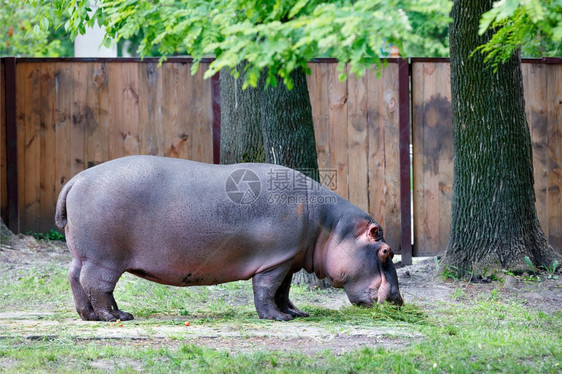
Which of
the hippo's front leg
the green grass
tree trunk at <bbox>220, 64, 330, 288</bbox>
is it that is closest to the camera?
the green grass

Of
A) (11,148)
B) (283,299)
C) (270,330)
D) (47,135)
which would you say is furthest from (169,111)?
(270,330)

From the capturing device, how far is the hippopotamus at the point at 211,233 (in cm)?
632

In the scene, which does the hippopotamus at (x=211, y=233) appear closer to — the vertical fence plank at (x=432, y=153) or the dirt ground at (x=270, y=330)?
the dirt ground at (x=270, y=330)

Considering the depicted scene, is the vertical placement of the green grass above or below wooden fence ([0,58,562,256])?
below

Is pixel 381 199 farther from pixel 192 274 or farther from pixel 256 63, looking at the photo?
pixel 256 63

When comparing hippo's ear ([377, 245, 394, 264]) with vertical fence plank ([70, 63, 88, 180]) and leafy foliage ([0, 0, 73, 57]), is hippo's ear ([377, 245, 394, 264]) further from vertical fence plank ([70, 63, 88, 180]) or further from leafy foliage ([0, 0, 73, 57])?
leafy foliage ([0, 0, 73, 57])

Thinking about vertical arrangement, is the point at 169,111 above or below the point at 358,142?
above

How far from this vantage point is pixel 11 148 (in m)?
10.1

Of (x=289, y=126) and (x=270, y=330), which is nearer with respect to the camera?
(x=270, y=330)

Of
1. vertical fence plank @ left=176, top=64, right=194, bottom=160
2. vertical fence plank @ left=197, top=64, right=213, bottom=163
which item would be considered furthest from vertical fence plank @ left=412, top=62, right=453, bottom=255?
vertical fence plank @ left=176, top=64, right=194, bottom=160

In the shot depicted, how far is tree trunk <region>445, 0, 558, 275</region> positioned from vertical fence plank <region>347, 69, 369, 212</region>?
6.38 ft

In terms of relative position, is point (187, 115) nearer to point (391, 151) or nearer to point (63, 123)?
point (63, 123)

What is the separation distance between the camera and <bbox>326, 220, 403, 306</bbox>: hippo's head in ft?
21.7

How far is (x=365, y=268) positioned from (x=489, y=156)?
2.49 m
